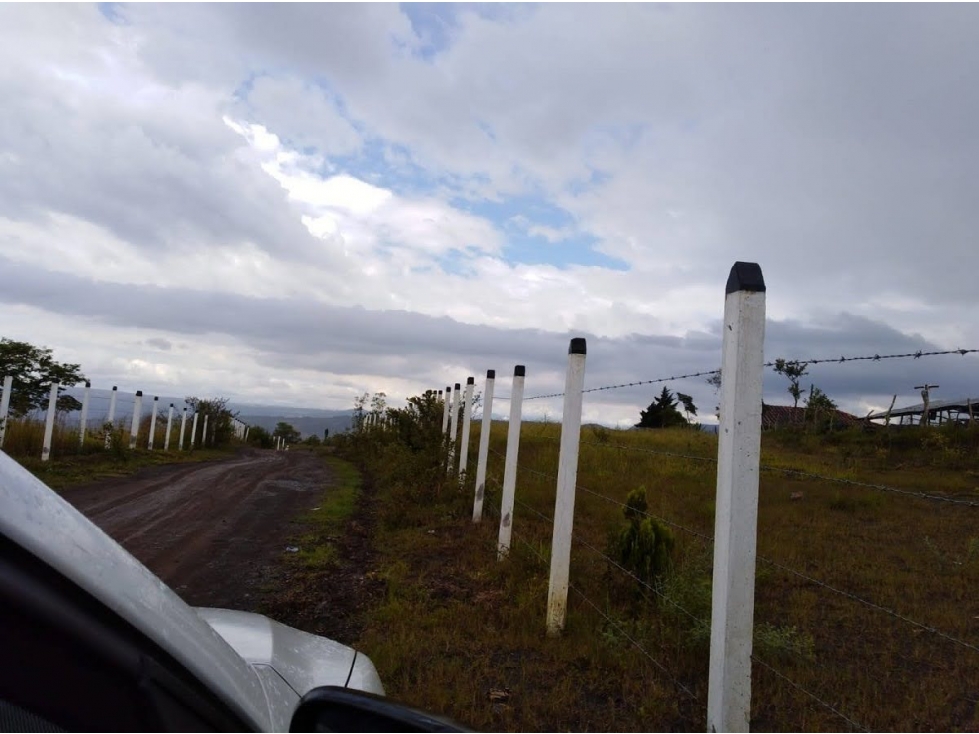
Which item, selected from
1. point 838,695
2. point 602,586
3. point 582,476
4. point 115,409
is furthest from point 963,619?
point 115,409

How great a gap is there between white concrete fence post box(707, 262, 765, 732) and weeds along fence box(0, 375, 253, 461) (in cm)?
1061

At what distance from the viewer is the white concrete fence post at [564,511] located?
466 cm

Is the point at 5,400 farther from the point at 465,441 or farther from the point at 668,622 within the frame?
the point at 668,622

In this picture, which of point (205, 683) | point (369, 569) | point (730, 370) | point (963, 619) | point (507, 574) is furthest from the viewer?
point (369, 569)

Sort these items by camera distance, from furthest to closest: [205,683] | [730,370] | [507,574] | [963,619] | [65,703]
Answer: [507,574] → [963,619] → [730,370] → [205,683] → [65,703]

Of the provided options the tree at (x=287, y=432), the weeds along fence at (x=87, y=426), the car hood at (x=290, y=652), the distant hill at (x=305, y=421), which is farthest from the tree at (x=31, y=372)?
the tree at (x=287, y=432)

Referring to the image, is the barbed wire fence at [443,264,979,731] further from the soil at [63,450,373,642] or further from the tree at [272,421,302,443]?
the tree at [272,421,302,443]

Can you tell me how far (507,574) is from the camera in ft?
19.4

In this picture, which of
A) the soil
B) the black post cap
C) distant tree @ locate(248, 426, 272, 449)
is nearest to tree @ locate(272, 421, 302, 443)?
distant tree @ locate(248, 426, 272, 449)

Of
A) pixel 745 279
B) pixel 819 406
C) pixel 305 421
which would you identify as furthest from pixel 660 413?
pixel 305 421

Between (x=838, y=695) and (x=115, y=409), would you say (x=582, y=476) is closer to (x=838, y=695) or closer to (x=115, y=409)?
(x=838, y=695)

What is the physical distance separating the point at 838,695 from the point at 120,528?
7.41m

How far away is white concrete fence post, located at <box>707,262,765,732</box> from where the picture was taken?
8.02 feet

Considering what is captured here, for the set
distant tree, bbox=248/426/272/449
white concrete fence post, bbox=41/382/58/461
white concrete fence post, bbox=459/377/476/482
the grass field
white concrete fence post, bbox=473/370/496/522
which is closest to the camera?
the grass field
